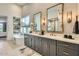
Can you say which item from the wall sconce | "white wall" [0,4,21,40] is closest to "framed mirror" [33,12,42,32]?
"white wall" [0,4,21,40]

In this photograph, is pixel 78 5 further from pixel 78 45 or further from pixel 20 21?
pixel 20 21

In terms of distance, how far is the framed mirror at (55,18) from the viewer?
3956 millimetres

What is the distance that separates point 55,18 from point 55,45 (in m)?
1.40

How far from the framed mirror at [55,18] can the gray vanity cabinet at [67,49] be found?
3.37ft

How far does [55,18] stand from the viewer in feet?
14.2

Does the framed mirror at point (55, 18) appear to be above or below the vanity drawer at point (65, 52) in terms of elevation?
above

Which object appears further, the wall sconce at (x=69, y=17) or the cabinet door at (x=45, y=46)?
the cabinet door at (x=45, y=46)

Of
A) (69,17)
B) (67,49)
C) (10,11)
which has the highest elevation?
(10,11)

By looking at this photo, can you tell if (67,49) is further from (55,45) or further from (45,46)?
(45,46)

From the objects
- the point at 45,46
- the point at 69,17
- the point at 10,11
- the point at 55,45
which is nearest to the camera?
the point at 55,45

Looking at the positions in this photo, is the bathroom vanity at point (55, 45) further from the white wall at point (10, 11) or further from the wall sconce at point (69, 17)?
the white wall at point (10, 11)

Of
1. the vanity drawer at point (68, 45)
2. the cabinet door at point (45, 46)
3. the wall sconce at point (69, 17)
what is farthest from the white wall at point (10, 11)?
the vanity drawer at point (68, 45)

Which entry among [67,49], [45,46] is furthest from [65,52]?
[45,46]

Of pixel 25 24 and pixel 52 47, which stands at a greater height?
pixel 25 24
